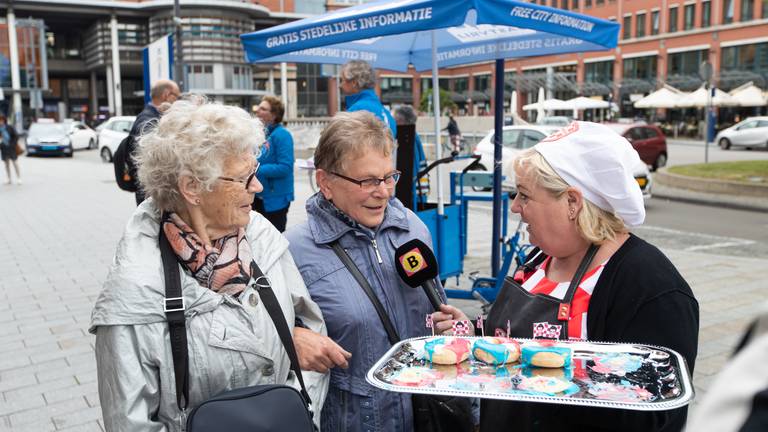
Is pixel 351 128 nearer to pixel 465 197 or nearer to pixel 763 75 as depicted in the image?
pixel 465 197

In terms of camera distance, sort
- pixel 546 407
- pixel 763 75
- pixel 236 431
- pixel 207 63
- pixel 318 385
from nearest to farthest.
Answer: pixel 236 431, pixel 546 407, pixel 318 385, pixel 763 75, pixel 207 63

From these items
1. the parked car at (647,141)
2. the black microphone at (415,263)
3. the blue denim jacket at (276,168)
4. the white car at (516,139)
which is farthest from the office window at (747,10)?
the black microphone at (415,263)

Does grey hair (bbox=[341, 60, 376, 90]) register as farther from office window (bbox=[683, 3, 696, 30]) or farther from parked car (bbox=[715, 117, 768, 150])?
office window (bbox=[683, 3, 696, 30])

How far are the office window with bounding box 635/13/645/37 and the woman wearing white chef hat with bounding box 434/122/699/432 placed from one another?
6074 cm

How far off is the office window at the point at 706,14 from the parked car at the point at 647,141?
116 feet

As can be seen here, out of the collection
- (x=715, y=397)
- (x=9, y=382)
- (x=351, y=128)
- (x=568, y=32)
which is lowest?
(x=9, y=382)

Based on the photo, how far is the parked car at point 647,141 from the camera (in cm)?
2038

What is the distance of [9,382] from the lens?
4.62m

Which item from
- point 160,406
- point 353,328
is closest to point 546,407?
point 353,328

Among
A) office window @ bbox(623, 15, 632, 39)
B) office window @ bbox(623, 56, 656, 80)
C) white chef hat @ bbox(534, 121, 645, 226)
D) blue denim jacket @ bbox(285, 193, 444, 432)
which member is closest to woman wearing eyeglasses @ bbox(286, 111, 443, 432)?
blue denim jacket @ bbox(285, 193, 444, 432)

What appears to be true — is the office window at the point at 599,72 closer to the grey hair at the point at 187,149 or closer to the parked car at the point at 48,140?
the parked car at the point at 48,140

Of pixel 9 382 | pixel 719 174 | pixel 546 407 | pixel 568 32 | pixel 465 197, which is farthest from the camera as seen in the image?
pixel 719 174

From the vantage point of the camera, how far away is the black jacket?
176cm

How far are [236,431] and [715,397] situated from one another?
140 centimetres
